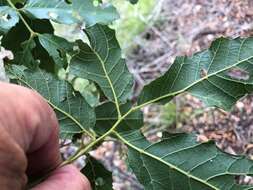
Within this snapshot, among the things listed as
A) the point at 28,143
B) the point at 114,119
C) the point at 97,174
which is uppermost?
the point at 28,143

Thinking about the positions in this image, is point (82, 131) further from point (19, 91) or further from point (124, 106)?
point (19, 91)

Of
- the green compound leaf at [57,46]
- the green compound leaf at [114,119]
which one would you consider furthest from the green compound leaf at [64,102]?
the green compound leaf at [57,46]

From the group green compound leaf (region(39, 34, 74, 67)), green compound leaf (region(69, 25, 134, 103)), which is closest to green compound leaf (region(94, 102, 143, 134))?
green compound leaf (region(69, 25, 134, 103))

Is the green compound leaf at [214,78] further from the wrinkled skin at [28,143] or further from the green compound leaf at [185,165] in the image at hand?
the wrinkled skin at [28,143]

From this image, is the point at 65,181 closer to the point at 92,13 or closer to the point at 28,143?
the point at 28,143

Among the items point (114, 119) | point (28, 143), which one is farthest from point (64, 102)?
point (28, 143)

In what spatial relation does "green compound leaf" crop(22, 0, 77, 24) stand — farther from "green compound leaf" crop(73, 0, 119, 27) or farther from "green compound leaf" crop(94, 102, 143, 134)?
"green compound leaf" crop(94, 102, 143, 134)
